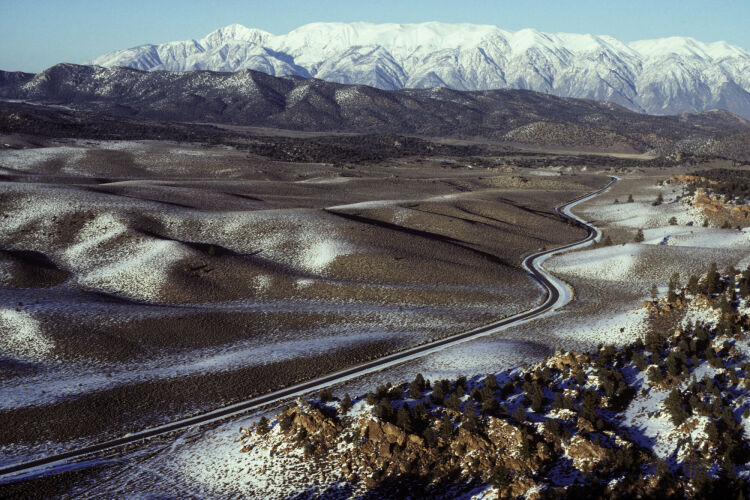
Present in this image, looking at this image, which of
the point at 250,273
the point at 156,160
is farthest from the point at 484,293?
the point at 156,160

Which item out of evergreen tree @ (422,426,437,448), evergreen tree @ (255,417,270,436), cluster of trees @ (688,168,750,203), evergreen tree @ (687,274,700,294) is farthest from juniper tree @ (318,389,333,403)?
cluster of trees @ (688,168,750,203)

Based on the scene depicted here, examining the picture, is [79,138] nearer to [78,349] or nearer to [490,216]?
[490,216]

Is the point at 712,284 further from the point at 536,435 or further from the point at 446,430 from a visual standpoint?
the point at 446,430

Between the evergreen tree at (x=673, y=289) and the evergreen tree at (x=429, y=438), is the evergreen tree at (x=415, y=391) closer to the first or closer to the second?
the evergreen tree at (x=429, y=438)

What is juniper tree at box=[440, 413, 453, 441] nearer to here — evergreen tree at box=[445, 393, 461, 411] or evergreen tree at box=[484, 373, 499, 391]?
evergreen tree at box=[445, 393, 461, 411]

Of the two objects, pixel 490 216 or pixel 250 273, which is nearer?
pixel 250 273

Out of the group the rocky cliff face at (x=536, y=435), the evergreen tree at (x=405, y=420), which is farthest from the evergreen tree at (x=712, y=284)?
the evergreen tree at (x=405, y=420)

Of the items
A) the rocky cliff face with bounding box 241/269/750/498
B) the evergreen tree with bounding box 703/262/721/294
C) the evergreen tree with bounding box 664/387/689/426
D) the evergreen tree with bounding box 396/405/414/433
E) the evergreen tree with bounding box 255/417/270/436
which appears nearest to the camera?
the rocky cliff face with bounding box 241/269/750/498

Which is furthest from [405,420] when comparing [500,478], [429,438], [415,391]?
[500,478]
